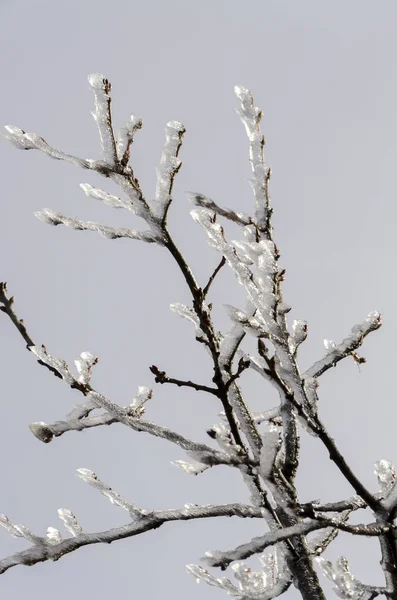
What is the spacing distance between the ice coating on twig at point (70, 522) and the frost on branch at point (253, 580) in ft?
3.33

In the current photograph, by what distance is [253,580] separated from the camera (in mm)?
3756

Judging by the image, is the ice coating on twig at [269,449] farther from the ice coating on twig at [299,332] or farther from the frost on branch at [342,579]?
the frost on branch at [342,579]

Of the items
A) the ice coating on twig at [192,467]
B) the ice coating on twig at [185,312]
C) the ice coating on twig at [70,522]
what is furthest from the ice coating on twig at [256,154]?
the ice coating on twig at [70,522]

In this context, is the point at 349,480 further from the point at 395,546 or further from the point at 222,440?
the point at 222,440

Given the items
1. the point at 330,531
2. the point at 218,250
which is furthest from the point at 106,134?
the point at 330,531

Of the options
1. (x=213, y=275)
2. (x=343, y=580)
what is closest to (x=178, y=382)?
(x=213, y=275)

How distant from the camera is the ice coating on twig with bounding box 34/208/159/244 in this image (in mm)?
2988

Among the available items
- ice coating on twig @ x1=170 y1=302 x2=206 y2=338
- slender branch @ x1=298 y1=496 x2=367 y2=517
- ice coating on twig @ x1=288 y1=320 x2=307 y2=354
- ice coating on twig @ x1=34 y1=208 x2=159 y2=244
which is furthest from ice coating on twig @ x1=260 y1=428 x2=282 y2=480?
ice coating on twig @ x1=170 y1=302 x2=206 y2=338

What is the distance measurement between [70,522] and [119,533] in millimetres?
347

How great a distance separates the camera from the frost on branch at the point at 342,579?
135 inches

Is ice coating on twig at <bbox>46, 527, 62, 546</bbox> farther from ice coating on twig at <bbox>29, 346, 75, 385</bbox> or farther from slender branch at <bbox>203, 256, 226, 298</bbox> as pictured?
slender branch at <bbox>203, 256, 226, 298</bbox>

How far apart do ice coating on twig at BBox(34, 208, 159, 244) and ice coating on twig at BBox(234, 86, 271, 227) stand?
0.66 m

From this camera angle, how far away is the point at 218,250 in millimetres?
2789

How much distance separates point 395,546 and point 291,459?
84cm
